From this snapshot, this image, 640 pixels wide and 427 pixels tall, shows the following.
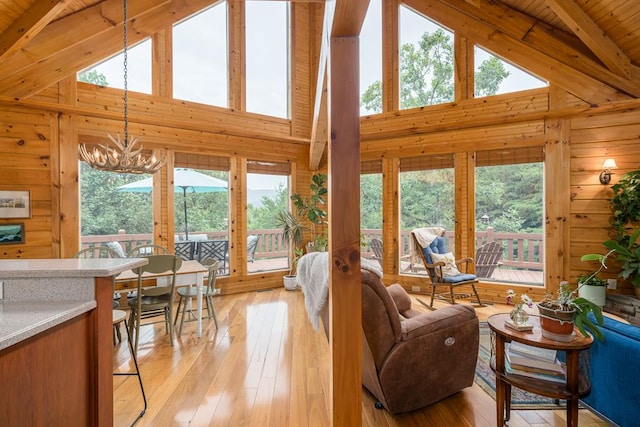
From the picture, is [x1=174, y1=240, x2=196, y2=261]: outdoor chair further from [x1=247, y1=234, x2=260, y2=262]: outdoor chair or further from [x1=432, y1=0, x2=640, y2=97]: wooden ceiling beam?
[x1=432, y1=0, x2=640, y2=97]: wooden ceiling beam

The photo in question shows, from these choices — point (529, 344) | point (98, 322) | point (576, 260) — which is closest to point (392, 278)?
point (576, 260)

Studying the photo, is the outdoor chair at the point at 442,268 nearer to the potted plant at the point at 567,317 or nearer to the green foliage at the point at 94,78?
the potted plant at the point at 567,317

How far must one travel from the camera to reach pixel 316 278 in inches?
82.9

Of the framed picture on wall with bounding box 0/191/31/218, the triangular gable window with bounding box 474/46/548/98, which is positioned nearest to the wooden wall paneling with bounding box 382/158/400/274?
the triangular gable window with bounding box 474/46/548/98

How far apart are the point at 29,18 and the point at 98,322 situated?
343 cm

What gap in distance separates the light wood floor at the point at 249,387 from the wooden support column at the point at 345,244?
2.04 feet

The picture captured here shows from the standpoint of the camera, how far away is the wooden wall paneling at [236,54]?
17.0 ft

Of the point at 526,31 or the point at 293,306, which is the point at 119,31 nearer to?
the point at 293,306

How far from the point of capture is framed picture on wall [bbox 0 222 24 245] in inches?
147

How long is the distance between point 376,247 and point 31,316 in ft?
16.1

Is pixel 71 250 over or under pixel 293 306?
over

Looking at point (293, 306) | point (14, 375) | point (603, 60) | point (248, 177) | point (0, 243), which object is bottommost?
point (293, 306)

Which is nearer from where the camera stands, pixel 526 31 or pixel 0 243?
pixel 0 243

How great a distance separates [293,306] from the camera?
446 cm
